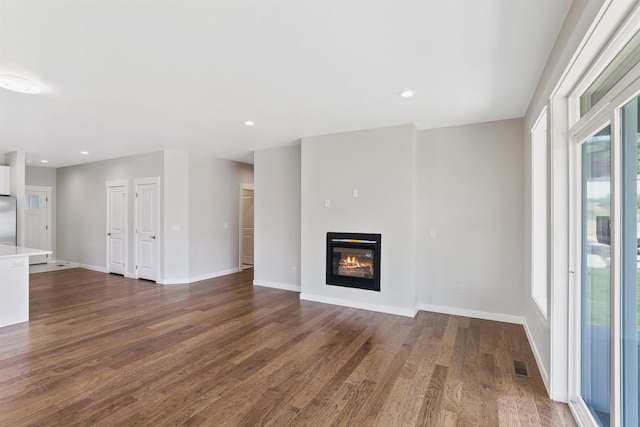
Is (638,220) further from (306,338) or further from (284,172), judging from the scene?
(284,172)

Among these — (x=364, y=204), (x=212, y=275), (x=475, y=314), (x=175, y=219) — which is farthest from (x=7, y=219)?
(x=475, y=314)

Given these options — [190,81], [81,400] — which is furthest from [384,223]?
[81,400]

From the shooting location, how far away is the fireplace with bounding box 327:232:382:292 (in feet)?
14.7

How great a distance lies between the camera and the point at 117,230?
7.05 metres

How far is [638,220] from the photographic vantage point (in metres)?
1.50

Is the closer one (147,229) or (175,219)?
(175,219)

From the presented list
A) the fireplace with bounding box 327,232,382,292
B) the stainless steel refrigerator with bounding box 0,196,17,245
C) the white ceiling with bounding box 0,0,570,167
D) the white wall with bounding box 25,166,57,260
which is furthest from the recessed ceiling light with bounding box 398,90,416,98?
the white wall with bounding box 25,166,57,260

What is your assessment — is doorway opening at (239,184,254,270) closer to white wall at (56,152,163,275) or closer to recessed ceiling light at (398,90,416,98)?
white wall at (56,152,163,275)

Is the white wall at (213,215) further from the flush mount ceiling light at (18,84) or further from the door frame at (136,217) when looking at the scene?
the flush mount ceiling light at (18,84)

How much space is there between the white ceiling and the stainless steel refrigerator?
2.58m

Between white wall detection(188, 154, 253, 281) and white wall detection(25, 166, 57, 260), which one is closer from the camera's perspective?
white wall detection(188, 154, 253, 281)

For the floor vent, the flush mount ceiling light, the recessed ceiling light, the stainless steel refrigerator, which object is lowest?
the floor vent

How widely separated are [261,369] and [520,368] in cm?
234

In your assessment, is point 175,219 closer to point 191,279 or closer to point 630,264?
point 191,279
